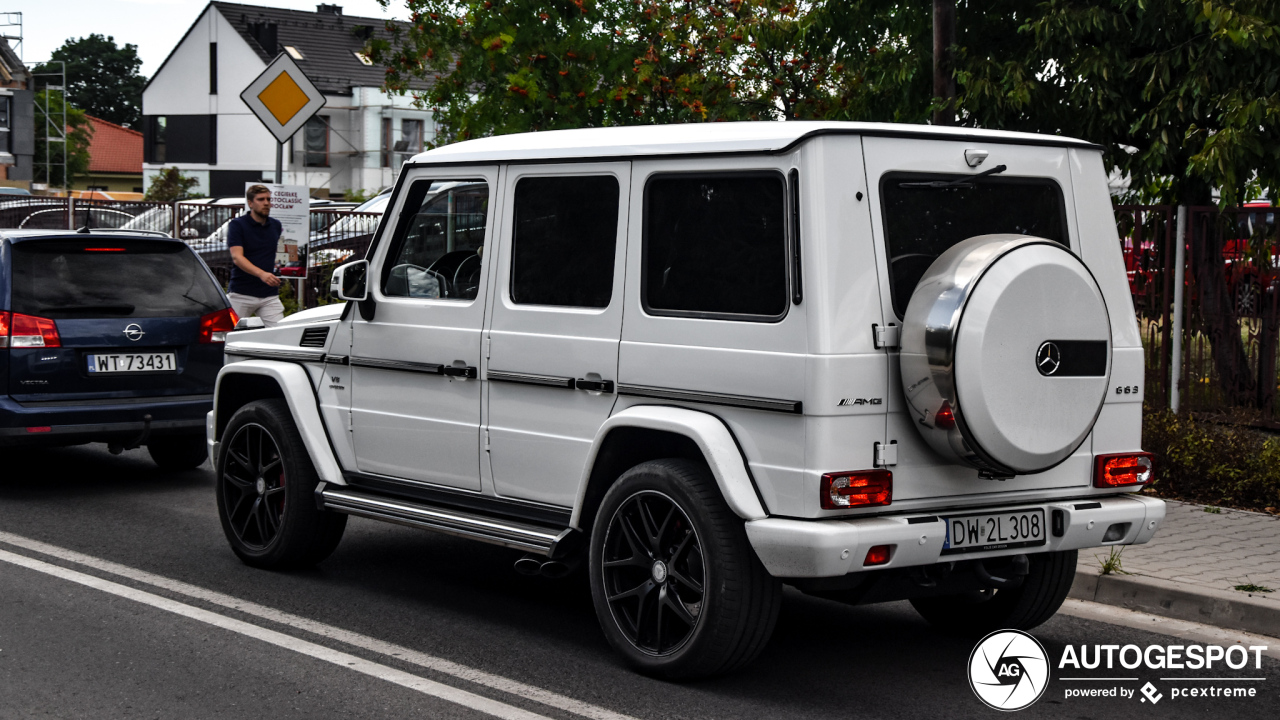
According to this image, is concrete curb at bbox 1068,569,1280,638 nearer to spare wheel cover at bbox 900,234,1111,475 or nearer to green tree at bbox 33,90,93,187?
spare wheel cover at bbox 900,234,1111,475

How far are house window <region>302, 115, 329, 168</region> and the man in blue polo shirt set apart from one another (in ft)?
166

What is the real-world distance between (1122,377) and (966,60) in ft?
20.1

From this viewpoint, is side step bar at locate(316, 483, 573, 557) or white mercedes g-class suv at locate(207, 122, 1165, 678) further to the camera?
side step bar at locate(316, 483, 573, 557)

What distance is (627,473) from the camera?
5715 millimetres

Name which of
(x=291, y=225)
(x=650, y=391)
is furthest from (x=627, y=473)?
(x=291, y=225)

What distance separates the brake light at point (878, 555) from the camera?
515 centimetres

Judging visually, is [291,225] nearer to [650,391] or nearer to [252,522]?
[252,522]

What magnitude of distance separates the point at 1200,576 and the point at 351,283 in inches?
166

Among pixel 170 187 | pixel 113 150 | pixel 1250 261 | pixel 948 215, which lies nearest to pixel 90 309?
pixel 948 215

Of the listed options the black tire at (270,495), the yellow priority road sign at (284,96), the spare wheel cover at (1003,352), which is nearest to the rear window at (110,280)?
the black tire at (270,495)

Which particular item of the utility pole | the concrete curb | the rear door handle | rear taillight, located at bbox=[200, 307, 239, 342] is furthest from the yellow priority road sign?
the concrete curb

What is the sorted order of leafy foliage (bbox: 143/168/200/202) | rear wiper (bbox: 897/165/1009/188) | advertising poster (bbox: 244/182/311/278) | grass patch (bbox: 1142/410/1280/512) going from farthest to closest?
1. leafy foliage (bbox: 143/168/200/202)
2. advertising poster (bbox: 244/182/311/278)
3. grass patch (bbox: 1142/410/1280/512)
4. rear wiper (bbox: 897/165/1009/188)

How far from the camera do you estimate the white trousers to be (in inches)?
510

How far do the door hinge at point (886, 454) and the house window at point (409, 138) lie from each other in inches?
2301
